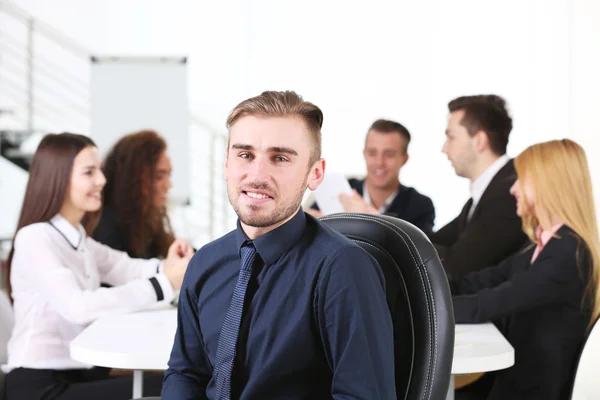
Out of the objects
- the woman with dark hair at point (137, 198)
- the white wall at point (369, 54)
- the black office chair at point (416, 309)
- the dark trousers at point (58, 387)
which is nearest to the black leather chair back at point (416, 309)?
the black office chair at point (416, 309)

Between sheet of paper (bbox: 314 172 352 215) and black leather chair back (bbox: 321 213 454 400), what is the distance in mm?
1902

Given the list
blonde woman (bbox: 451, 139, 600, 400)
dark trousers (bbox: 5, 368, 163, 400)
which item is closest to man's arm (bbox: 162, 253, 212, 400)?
dark trousers (bbox: 5, 368, 163, 400)

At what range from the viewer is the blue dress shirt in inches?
46.9

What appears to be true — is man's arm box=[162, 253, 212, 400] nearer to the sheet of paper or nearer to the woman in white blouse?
the woman in white blouse

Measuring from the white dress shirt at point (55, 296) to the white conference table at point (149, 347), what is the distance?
0.27 feet

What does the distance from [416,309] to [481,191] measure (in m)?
2.03

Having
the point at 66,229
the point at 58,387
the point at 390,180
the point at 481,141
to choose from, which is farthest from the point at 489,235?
the point at 58,387

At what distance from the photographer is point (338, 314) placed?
120cm

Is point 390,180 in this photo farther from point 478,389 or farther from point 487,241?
point 478,389

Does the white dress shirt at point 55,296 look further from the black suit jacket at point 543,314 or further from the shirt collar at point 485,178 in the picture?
the shirt collar at point 485,178

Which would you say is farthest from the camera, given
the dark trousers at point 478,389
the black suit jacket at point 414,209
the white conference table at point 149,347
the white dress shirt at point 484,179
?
the black suit jacket at point 414,209

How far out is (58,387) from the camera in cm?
208

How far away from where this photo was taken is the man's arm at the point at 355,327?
1179 mm

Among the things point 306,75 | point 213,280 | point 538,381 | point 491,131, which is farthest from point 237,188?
point 306,75
